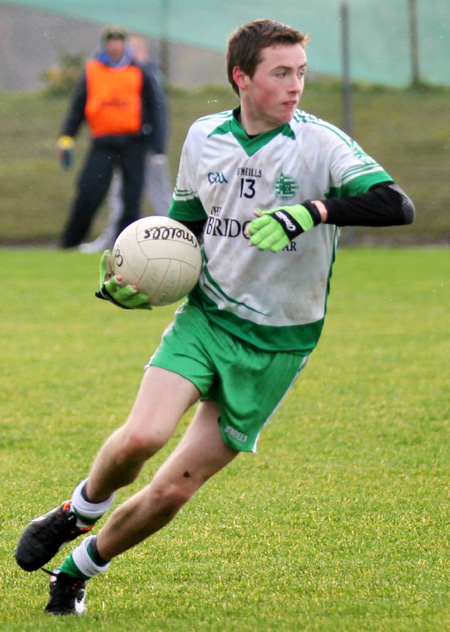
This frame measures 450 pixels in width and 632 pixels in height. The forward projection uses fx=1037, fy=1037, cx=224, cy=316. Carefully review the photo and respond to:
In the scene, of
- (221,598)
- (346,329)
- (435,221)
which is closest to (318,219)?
(221,598)

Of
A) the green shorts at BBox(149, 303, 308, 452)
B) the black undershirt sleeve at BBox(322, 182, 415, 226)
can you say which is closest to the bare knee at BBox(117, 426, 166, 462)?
the green shorts at BBox(149, 303, 308, 452)

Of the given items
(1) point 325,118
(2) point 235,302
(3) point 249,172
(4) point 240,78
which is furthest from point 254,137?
(1) point 325,118

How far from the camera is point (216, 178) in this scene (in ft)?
12.5

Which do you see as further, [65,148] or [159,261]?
[65,148]

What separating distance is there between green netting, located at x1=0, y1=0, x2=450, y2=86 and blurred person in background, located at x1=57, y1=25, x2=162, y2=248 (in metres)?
2.37

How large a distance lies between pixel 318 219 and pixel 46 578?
176 cm

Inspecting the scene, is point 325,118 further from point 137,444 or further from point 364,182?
point 137,444

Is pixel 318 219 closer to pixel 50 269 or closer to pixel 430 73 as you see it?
pixel 50 269

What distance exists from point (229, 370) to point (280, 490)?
1.44 metres

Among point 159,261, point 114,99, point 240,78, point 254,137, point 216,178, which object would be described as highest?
point 240,78

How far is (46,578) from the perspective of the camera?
4.01 meters

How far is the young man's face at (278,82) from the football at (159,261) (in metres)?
0.55

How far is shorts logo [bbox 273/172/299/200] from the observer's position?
3.71 meters

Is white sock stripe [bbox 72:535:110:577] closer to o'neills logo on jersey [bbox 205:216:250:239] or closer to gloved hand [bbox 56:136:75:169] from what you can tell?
o'neills logo on jersey [bbox 205:216:250:239]
